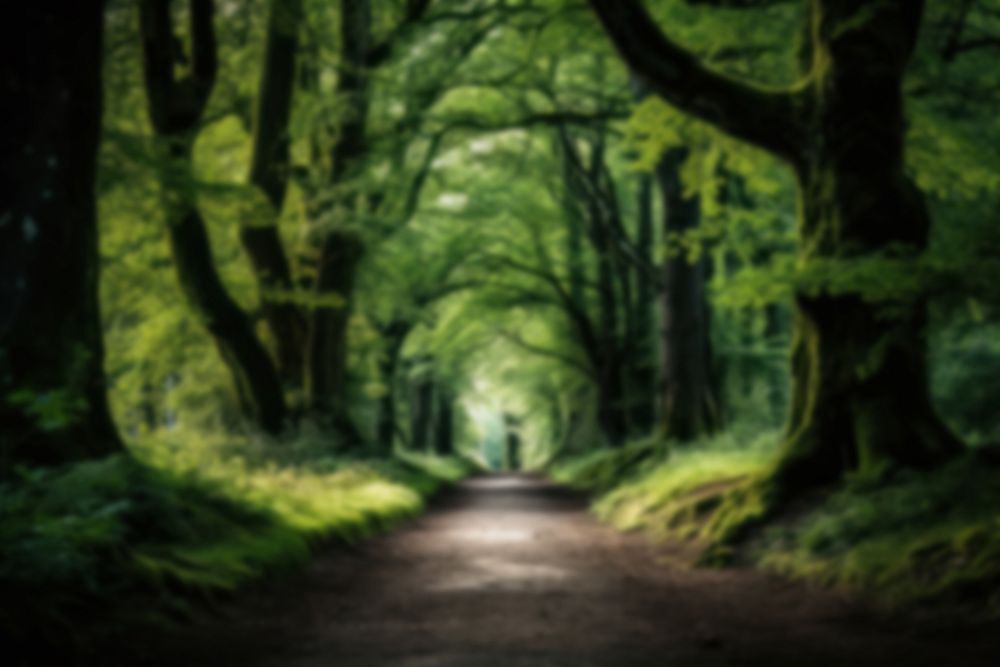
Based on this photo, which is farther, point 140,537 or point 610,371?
point 610,371

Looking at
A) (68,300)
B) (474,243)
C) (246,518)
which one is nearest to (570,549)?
(246,518)

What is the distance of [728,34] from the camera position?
414 inches

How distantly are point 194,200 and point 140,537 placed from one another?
192 inches

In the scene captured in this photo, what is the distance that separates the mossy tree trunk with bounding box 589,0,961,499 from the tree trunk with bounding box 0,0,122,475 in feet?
17.9

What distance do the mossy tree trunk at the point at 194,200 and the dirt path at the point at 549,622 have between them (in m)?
5.29

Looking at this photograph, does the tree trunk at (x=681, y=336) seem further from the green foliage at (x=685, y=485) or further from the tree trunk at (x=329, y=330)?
the tree trunk at (x=329, y=330)

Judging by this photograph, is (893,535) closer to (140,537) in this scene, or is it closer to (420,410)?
(140,537)

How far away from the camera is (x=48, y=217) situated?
647 centimetres

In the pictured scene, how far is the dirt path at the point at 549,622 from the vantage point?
461 centimetres

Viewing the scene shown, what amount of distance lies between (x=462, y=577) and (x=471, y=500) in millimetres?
13103

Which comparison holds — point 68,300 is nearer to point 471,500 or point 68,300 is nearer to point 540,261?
point 471,500

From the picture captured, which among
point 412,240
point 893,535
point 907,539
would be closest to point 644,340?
point 412,240

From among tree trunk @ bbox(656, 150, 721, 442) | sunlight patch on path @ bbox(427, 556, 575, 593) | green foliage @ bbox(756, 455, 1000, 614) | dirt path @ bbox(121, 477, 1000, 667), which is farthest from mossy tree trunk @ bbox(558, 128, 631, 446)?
green foliage @ bbox(756, 455, 1000, 614)

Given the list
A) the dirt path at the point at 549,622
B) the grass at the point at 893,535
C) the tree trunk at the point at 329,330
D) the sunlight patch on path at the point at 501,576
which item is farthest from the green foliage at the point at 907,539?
the tree trunk at the point at 329,330
